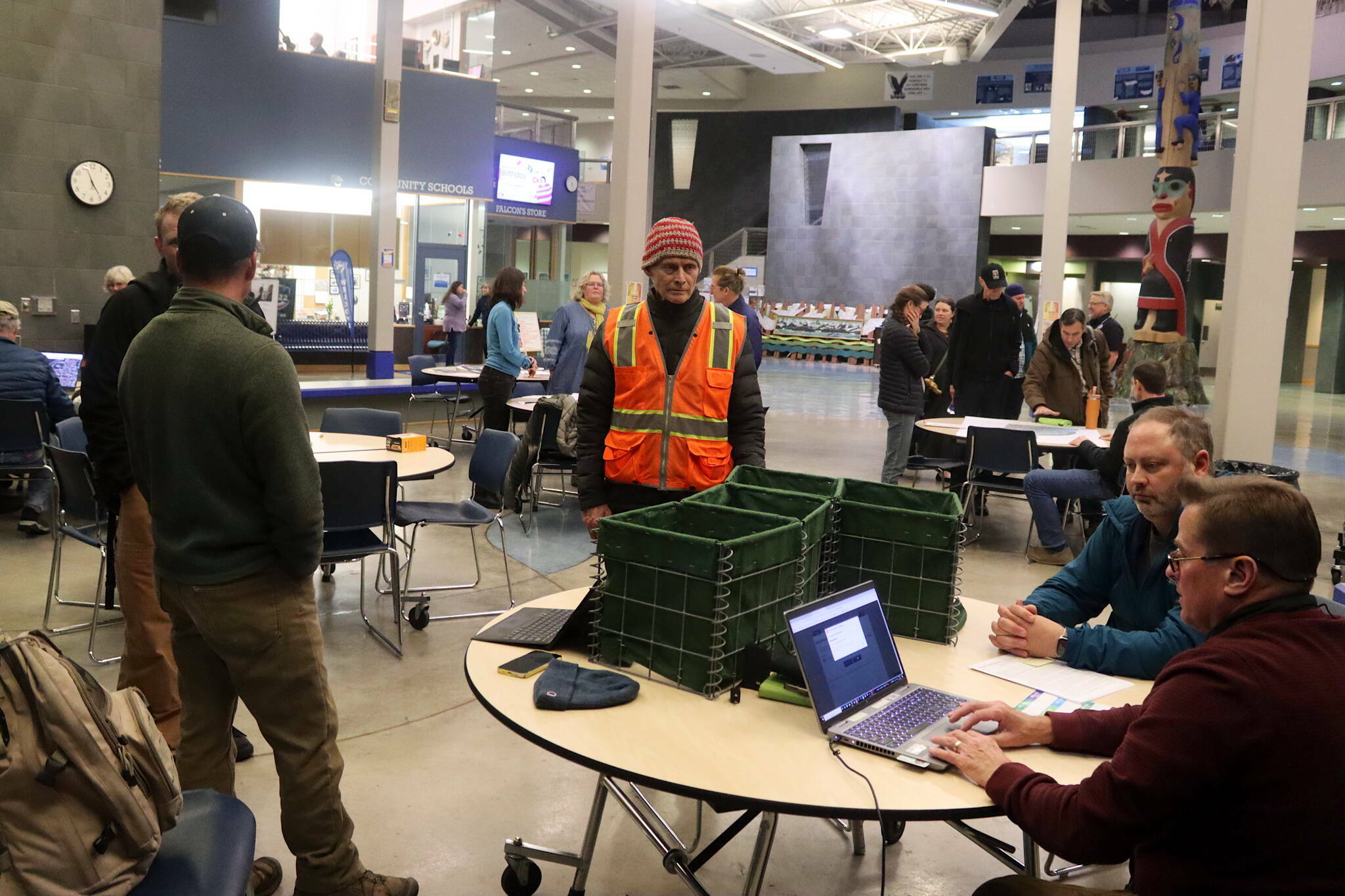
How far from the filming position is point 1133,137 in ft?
64.1

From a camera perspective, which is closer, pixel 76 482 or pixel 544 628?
pixel 544 628

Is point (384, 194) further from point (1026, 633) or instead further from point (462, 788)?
point (1026, 633)

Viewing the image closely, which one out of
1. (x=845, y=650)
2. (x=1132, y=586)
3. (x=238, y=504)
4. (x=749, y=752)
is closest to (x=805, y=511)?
(x=845, y=650)

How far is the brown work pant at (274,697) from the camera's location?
228 centimetres

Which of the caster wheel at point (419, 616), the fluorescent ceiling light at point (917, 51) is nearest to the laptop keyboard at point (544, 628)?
the caster wheel at point (419, 616)

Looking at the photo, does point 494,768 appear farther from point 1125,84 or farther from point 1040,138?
point 1125,84

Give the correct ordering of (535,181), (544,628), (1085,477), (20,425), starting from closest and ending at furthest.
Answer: (544,628) → (20,425) → (1085,477) → (535,181)

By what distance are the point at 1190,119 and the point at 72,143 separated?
49.9 ft

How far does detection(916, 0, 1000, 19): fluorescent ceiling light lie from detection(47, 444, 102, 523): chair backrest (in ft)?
55.1

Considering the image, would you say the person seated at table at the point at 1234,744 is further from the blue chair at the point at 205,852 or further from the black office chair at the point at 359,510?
the black office chair at the point at 359,510

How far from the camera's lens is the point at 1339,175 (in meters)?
16.4

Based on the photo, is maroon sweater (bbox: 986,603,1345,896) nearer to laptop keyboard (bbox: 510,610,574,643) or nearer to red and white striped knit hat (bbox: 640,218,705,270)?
laptop keyboard (bbox: 510,610,574,643)

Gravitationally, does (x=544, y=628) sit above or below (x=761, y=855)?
above

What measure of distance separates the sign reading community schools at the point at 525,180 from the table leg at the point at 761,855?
16.6 metres
